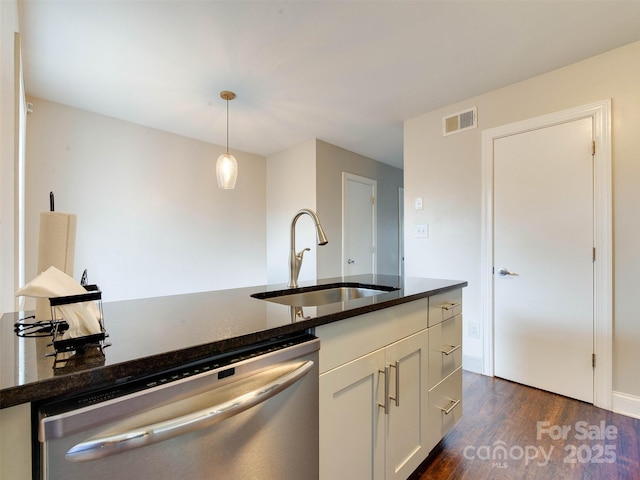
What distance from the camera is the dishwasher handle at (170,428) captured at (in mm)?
515

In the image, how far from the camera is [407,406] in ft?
4.08

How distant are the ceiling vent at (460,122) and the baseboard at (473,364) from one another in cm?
210

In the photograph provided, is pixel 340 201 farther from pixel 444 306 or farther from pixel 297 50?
pixel 444 306

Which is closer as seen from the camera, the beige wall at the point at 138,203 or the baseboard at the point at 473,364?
the baseboard at the point at 473,364

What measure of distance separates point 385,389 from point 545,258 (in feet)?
6.39

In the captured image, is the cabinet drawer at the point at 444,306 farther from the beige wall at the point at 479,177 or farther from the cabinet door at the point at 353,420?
the beige wall at the point at 479,177

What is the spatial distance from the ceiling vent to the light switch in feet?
3.03

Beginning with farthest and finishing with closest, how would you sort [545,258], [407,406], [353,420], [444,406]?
[545,258] < [444,406] < [407,406] < [353,420]

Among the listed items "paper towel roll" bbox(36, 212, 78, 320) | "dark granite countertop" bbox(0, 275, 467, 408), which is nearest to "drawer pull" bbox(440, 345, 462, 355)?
"dark granite countertop" bbox(0, 275, 467, 408)

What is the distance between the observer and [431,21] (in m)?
1.74

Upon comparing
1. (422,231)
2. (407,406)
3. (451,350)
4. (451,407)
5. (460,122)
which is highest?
(460,122)

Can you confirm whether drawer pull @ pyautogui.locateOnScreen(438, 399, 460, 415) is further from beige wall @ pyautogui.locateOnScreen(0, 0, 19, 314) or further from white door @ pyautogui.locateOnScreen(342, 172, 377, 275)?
white door @ pyautogui.locateOnScreen(342, 172, 377, 275)

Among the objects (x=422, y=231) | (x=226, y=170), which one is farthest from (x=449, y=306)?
(x=226, y=170)

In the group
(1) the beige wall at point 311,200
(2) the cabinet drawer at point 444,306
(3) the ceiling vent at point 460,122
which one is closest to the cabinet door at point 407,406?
(2) the cabinet drawer at point 444,306
